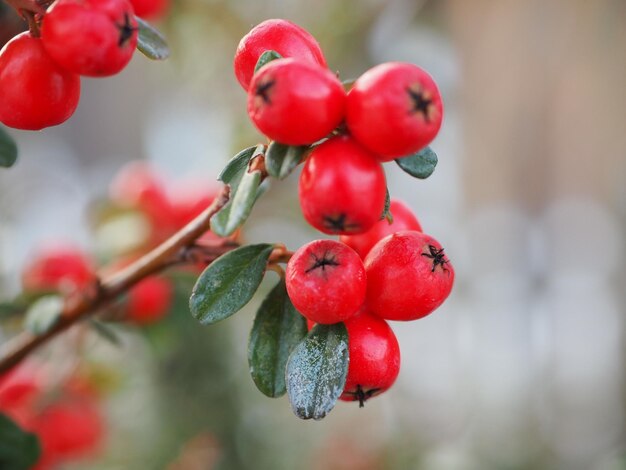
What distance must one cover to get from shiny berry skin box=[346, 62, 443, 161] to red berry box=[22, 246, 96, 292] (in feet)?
2.81

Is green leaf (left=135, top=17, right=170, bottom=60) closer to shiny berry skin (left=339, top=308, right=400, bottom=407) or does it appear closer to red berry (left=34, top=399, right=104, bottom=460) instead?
shiny berry skin (left=339, top=308, right=400, bottom=407)

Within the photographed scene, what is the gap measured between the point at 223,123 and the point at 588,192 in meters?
3.32

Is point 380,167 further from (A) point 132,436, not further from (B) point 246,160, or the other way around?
(A) point 132,436

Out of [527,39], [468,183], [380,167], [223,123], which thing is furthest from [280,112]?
[468,183]

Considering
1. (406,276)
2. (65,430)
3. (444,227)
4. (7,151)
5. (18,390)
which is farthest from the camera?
(444,227)

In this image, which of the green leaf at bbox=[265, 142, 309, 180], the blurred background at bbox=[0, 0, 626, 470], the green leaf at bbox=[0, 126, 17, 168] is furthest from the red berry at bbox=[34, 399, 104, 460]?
the green leaf at bbox=[265, 142, 309, 180]

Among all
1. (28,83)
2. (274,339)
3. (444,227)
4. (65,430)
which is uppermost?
(28,83)

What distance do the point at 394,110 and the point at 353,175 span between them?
0.19 feet

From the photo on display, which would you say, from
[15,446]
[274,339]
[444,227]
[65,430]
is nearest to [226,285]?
[274,339]

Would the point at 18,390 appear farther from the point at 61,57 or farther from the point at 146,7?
the point at 61,57

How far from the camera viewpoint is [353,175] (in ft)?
1.73

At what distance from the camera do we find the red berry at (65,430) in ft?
4.39

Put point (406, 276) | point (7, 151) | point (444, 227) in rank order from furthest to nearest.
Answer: point (444, 227)
point (7, 151)
point (406, 276)

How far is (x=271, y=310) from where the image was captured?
73 cm
